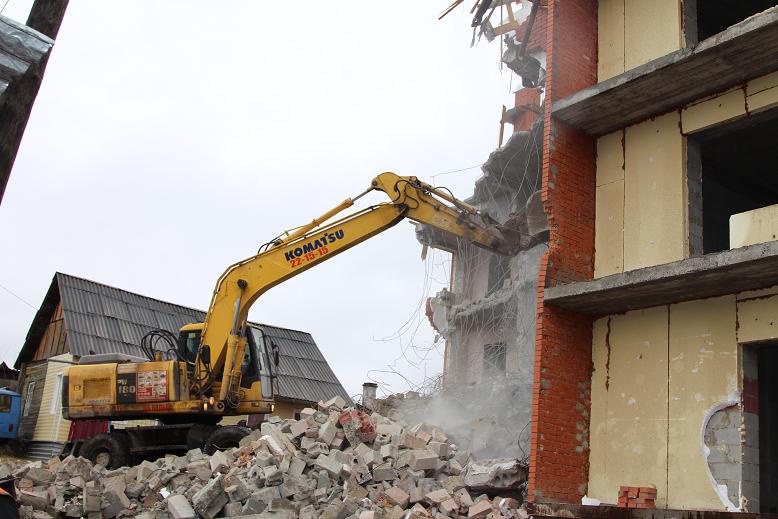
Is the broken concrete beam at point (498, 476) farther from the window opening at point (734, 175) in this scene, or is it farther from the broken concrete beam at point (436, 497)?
the window opening at point (734, 175)

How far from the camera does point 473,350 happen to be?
19203mm

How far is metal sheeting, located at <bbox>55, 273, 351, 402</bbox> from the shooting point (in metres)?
23.6

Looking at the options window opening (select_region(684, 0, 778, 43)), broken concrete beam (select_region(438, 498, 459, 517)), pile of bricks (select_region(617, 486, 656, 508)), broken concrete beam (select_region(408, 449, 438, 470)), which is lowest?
broken concrete beam (select_region(438, 498, 459, 517))

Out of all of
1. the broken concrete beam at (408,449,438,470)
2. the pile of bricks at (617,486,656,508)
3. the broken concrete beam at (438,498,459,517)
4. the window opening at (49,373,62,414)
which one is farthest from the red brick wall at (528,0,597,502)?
the window opening at (49,373,62,414)

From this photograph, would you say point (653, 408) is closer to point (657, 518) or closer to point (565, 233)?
point (657, 518)

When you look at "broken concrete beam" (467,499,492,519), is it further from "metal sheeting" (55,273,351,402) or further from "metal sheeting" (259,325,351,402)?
"metal sheeting" (259,325,351,402)

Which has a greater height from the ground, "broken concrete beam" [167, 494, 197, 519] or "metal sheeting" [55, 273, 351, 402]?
"metal sheeting" [55, 273, 351, 402]

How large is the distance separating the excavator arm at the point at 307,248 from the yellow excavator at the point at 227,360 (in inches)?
0.7

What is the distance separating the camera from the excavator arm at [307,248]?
1367 cm

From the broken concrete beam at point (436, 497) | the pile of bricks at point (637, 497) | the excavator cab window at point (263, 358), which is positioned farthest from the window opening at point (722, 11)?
the excavator cab window at point (263, 358)

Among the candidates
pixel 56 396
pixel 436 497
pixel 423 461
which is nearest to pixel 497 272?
pixel 423 461

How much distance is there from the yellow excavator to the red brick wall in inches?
146

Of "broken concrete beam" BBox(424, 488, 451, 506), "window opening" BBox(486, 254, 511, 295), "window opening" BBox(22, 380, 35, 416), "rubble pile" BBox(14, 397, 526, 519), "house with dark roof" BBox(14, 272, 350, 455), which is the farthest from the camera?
"window opening" BBox(22, 380, 35, 416)

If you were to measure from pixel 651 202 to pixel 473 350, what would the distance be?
1019cm
